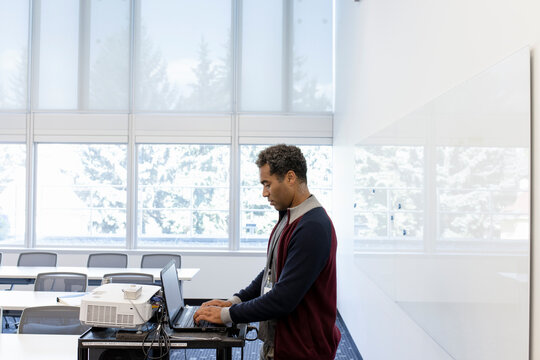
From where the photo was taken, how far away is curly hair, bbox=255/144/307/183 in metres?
1.70

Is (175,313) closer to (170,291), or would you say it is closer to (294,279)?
(170,291)

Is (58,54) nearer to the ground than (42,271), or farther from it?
farther from it

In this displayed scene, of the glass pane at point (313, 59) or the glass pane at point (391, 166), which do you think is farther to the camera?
the glass pane at point (313, 59)

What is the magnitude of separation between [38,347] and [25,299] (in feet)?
5.33

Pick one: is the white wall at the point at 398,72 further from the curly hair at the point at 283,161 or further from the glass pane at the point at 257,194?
the glass pane at the point at 257,194

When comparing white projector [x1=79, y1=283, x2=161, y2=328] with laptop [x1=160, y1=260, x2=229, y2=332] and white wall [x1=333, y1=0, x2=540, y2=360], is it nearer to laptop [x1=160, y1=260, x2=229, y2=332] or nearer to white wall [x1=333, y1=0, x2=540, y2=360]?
laptop [x1=160, y1=260, x2=229, y2=332]

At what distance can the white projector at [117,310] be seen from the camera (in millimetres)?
1790

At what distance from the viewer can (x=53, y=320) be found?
2586 millimetres

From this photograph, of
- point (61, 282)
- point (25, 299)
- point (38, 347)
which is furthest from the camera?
point (61, 282)

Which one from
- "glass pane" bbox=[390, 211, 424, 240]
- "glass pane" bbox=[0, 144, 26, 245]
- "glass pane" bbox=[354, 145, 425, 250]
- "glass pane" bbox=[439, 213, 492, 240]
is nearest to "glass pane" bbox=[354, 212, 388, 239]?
"glass pane" bbox=[354, 145, 425, 250]

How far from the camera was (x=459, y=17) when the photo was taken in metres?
1.75

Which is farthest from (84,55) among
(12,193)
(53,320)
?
(53,320)

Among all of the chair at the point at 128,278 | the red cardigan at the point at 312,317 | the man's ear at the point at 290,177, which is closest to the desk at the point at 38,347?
the red cardigan at the point at 312,317

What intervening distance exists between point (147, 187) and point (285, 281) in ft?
16.9
